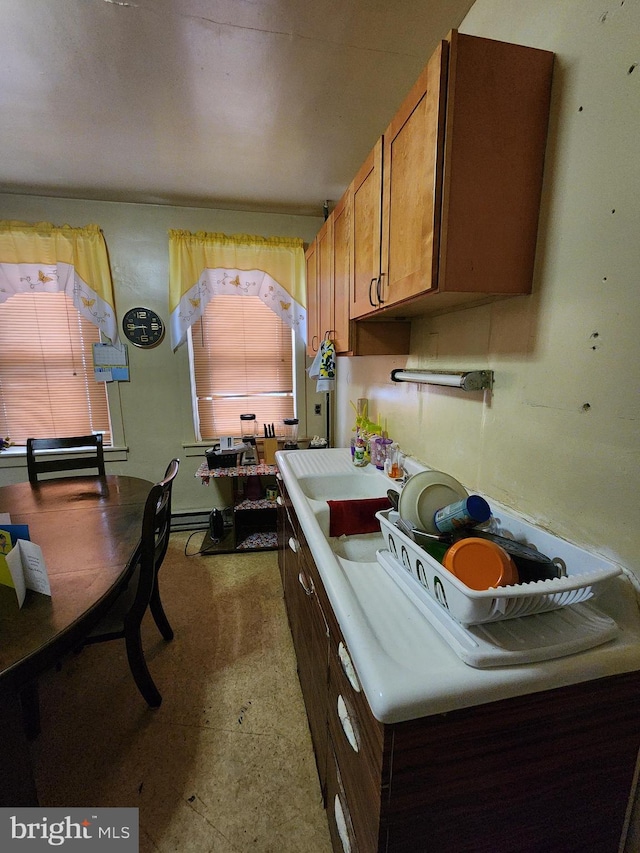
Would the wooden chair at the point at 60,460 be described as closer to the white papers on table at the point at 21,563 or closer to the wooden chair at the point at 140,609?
the wooden chair at the point at 140,609

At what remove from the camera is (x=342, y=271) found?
174 centimetres

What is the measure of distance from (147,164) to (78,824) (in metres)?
3.01

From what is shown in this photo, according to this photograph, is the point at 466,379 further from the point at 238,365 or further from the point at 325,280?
the point at 238,365

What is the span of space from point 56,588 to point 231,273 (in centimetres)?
241

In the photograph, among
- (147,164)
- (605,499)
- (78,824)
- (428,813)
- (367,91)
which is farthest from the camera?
(147,164)

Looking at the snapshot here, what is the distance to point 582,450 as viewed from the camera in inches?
32.8

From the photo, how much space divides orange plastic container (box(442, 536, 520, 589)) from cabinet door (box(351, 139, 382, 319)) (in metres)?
0.89

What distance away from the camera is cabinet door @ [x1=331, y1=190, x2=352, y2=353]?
64.3 inches

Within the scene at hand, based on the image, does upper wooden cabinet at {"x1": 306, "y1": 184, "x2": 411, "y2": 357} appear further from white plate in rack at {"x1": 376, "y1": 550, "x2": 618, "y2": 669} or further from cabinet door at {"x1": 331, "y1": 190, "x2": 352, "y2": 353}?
white plate in rack at {"x1": 376, "y1": 550, "x2": 618, "y2": 669}

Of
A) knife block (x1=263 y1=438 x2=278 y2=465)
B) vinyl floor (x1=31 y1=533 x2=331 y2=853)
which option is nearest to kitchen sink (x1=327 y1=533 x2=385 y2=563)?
vinyl floor (x1=31 y1=533 x2=331 y2=853)

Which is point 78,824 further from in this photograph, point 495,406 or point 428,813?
point 495,406

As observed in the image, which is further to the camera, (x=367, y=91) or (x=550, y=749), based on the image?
(x=367, y=91)

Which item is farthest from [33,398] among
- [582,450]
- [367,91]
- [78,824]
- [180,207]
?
[582,450]

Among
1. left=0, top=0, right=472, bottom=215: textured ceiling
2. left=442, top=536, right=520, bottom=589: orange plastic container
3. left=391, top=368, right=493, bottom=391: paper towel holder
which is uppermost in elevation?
left=0, top=0, right=472, bottom=215: textured ceiling
